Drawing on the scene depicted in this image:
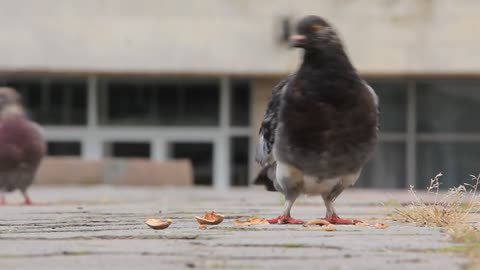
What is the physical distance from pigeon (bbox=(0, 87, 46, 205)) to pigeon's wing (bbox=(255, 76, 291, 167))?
5.54m

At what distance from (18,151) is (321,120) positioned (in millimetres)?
6658

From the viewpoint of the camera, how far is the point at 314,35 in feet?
19.3

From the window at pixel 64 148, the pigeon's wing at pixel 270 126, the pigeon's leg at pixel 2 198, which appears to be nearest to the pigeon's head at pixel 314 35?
the pigeon's wing at pixel 270 126

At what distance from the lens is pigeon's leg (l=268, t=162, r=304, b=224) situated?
5934mm

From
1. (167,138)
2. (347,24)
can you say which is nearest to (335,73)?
(347,24)

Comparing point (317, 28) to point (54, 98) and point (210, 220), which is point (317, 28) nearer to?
point (210, 220)

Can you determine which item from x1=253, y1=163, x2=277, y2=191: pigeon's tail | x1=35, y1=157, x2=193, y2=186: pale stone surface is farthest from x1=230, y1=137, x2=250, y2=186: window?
x1=253, y1=163, x2=277, y2=191: pigeon's tail

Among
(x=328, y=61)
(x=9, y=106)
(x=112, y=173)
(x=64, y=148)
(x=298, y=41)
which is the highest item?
(x=298, y=41)

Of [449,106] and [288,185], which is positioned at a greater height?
[288,185]

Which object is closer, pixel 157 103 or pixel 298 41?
pixel 298 41

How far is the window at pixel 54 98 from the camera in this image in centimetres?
2603

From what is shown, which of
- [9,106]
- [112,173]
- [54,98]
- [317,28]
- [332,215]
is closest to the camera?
[317,28]

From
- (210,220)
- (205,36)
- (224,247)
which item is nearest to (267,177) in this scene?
(210,220)

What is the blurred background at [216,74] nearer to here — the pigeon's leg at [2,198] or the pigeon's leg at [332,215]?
the pigeon's leg at [2,198]
